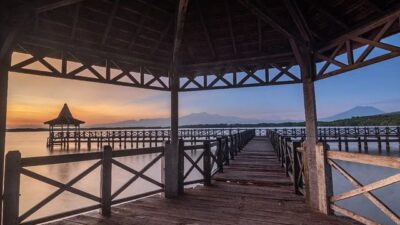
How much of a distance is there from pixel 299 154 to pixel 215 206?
8.46 feet

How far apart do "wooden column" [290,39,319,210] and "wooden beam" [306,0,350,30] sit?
A: 0.80 metres

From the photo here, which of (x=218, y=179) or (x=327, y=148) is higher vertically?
(x=327, y=148)

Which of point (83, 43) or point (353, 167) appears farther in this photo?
point (353, 167)

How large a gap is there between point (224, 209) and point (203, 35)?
515 centimetres

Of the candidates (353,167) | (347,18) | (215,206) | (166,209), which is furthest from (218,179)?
(353,167)

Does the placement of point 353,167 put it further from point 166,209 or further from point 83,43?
point 83,43

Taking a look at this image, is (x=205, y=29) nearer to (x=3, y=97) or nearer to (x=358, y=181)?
(x=3, y=97)

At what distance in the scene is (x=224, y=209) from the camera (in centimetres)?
464

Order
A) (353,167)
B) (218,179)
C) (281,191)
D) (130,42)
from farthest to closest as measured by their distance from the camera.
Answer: (353,167) < (218,179) < (130,42) < (281,191)

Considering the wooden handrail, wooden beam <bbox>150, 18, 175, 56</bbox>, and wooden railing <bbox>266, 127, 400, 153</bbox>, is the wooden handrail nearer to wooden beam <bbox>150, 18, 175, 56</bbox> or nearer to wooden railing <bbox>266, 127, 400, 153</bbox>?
wooden beam <bbox>150, 18, 175, 56</bbox>

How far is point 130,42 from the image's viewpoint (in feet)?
21.7

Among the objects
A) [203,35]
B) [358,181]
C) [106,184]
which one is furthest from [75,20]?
[358,181]

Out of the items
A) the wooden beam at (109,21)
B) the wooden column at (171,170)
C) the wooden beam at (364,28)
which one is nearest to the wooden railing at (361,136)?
the wooden beam at (364,28)

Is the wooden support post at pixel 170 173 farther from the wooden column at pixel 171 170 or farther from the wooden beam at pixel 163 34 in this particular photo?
the wooden beam at pixel 163 34
